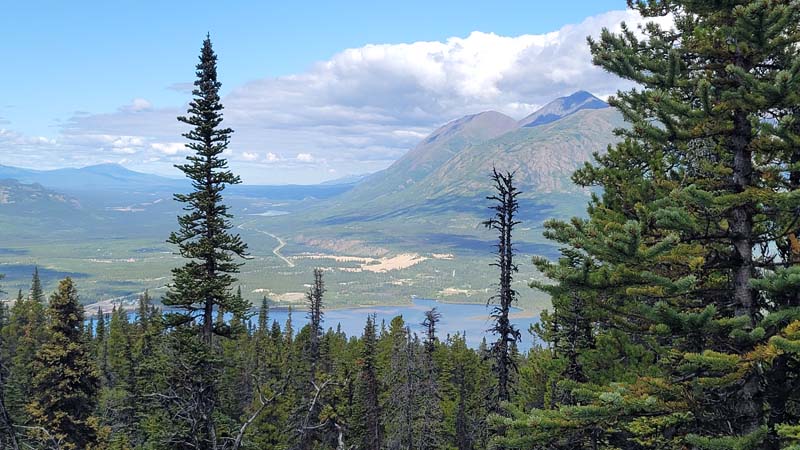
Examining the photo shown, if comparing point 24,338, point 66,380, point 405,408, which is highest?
point 66,380

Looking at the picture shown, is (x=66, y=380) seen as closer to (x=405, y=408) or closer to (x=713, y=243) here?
(x=405, y=408)

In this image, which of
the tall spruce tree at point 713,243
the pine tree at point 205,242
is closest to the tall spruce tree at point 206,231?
the pine tree at point 205,242

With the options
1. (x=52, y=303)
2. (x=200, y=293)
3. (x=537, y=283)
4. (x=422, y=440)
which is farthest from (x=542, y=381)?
(x=52, y=303)

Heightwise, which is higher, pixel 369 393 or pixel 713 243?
pixel 713 243

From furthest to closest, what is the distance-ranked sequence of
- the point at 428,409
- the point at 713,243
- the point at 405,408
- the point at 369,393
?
the point at 369,393 < the point at 428,409 < the point at 405,408 < the point at 713,243

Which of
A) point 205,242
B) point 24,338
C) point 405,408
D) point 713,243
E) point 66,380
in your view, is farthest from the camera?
point 24,338

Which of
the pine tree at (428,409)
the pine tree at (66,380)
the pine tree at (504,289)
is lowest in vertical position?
the pine tree at (428,409)

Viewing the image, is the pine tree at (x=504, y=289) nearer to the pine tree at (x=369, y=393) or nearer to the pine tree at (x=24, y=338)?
the pine tree at (x=369, y=393)

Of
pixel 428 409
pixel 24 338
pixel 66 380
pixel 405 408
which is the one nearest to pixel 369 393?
pixel 405 408

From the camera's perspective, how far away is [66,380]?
31.7 m

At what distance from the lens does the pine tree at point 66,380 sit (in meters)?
31.6

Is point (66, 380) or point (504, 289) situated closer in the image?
point (504, 289)

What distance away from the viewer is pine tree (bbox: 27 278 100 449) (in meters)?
31.6

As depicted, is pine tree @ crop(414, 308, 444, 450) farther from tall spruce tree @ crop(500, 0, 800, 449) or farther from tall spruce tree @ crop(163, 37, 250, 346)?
tall spruce tree @ crop(500, 0, 800, 449)
